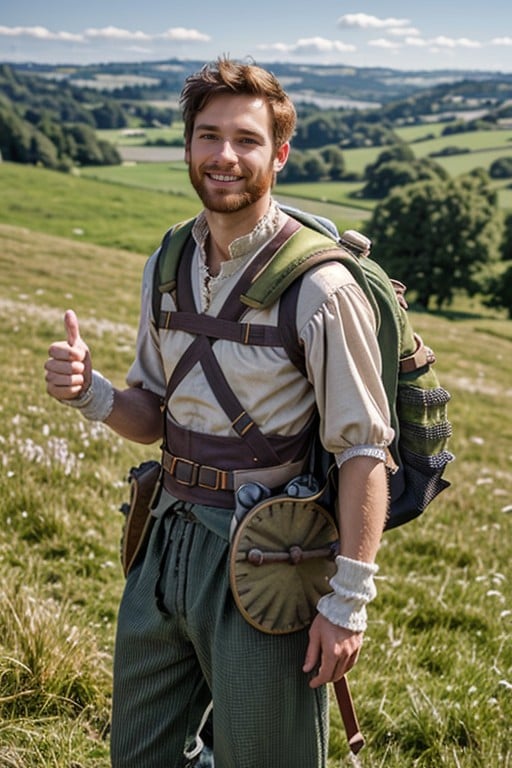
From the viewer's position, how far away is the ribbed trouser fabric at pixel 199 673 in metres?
3.05

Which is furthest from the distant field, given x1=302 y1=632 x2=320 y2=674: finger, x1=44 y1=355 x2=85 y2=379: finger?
x1=302 y1=632 x2=320 y2=674: finger

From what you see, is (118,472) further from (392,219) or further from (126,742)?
(392,219)

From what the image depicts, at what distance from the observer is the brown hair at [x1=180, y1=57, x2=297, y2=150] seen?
307 centimetres

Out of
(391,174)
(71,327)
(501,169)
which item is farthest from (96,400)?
(501,169)

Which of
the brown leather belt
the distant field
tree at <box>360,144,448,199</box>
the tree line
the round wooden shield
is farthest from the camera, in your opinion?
the distant field

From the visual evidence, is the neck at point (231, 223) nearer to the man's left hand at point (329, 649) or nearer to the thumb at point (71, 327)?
the thumb at point (71, 327)

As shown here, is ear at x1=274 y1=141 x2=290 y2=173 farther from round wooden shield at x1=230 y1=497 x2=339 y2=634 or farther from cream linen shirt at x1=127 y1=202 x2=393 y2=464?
round wooden shield at x1=230 y1=497 x2=339 y2=634

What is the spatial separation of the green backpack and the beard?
0.72 ft

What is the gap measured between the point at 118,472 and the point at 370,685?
3.77 meters

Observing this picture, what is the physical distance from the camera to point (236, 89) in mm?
3080

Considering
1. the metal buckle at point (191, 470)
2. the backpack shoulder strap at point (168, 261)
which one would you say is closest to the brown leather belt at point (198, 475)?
the metal buckle at point (191, 470)

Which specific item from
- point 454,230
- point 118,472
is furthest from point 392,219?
point 118,472

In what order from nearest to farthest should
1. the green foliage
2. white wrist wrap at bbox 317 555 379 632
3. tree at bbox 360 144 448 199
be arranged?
white wrist wrap at bbox 317 555 379 632 → tree at bbox 360 144 448 199 → the green foliage

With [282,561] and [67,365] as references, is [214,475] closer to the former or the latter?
[282,561]
